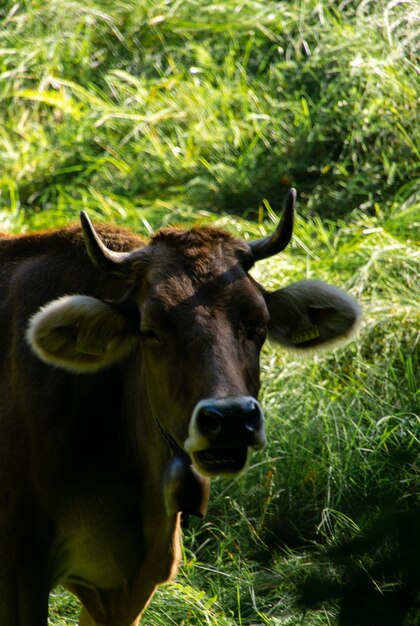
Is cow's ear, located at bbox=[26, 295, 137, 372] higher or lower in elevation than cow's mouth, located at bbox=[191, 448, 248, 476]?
lower

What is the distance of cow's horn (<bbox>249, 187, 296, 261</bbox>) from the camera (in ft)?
15.0

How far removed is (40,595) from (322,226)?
16.4 feet

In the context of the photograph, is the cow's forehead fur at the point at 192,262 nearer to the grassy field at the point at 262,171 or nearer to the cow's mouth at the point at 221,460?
the cow's mouth at the point at 221,460

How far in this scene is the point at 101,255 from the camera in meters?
4.61

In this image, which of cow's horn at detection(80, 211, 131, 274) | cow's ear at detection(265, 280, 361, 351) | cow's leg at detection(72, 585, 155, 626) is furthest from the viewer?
cow's leg at detection(72, 585, 155, 626)

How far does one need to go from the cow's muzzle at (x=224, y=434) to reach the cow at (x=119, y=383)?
0.18 feet

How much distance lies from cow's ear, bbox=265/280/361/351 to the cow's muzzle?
0.96 metres

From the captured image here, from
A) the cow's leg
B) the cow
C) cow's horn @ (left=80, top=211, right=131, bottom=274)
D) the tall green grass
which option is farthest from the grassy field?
cow's horn @ (left=80, top=211, right=131, bottom=274)

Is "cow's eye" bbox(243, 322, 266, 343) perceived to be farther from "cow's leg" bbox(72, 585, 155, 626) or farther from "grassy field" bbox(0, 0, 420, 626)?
"cow's leg" bbox(72, 585, 155, 626)

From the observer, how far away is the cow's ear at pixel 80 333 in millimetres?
4617

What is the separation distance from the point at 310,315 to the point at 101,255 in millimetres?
1043

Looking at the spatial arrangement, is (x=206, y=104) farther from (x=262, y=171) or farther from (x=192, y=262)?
(x=192, y=262)

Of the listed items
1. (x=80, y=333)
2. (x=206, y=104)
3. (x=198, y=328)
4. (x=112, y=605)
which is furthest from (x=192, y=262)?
(x=206, y=104)

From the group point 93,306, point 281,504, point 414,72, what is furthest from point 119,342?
point 414,72
